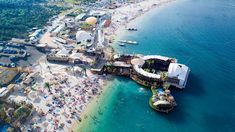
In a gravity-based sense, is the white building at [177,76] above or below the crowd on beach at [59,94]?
above

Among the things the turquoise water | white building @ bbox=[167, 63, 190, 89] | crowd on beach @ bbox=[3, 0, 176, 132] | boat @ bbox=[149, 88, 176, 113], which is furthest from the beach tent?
the turquoise water

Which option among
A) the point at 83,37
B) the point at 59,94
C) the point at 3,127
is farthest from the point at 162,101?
the point at 83,37

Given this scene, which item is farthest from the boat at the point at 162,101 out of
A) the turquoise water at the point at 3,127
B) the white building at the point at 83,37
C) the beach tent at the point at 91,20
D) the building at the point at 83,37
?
the beach tent at the point at 91,20

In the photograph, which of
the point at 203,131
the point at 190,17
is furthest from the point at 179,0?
the point at 203,131

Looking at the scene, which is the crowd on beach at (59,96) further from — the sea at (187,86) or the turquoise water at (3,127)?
the sea at (187,86)

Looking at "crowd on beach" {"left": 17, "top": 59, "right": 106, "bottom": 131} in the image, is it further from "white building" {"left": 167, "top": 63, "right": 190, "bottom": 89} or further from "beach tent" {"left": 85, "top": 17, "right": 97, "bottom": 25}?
"beach tent" {"left": 85, "top": 17, "right": 97, "bottom": 25}

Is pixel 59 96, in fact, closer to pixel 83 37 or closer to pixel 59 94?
pixel 59 94
